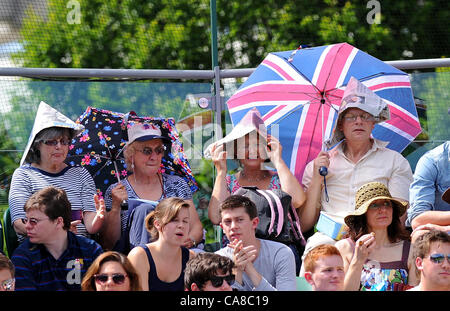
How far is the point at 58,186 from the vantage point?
18.3 ft

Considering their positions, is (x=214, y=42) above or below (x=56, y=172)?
above

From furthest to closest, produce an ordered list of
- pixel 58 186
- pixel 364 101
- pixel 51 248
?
pixel 364 101 → pixel 58 186 → pixel 51 248

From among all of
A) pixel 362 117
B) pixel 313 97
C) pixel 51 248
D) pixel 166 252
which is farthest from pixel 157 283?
pixel 313 97

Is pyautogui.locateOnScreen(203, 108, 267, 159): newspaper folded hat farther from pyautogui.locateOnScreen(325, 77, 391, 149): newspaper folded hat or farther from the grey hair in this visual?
the grey hair

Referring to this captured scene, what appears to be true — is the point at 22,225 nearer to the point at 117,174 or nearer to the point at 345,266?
A: the point at 117,174

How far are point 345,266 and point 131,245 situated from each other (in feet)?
4.21

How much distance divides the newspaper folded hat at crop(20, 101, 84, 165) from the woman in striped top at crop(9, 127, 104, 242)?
0.09 feet

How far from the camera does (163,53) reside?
14.1m

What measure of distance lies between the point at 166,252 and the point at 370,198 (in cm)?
128

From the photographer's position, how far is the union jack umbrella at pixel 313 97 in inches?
239

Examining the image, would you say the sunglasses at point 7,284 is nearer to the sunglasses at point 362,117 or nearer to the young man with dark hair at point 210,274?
the young man with dark hair at point 210,274

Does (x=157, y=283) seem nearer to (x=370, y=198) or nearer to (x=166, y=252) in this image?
(x=166, y=252)

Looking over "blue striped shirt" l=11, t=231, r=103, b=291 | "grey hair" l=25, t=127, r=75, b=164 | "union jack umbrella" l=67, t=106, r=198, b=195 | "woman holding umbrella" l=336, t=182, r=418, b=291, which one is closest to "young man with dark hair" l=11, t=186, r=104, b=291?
"blue striped shirt" l=11, t=231, r=103, b=291

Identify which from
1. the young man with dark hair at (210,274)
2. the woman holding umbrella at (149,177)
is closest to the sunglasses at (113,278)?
the young man with dark hair at (210,274)
